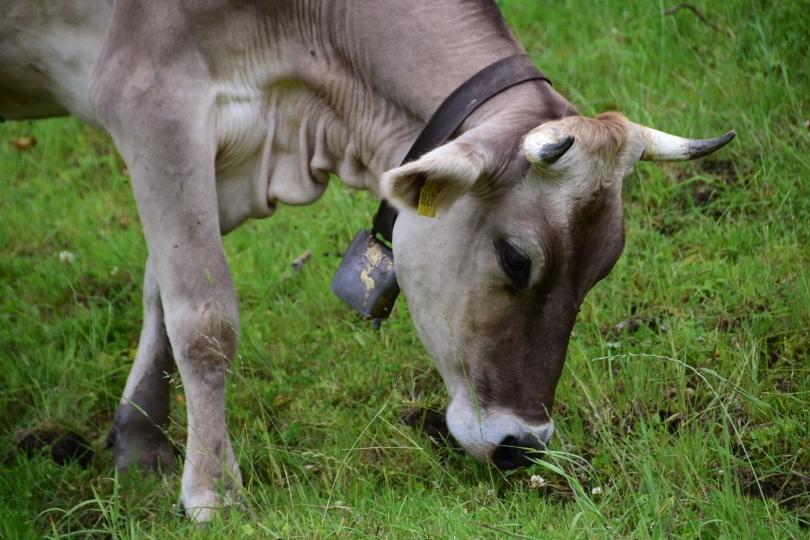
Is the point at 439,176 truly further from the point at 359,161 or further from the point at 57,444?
the point at 57,444

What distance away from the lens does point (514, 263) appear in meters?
3.15

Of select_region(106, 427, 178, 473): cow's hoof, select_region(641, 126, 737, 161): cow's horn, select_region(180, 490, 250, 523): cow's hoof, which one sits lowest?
select_region(106, 427, 178, 473): cow's hoof

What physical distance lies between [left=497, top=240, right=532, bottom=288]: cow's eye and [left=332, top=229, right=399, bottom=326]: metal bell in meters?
0.63

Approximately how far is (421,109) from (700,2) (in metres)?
3.26

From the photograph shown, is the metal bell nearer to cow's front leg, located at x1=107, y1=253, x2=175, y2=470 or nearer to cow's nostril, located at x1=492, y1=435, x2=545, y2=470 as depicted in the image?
cow's nostril, located at x1=492, y1=435, x2=545, y2=470

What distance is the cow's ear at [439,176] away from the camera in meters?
2.94

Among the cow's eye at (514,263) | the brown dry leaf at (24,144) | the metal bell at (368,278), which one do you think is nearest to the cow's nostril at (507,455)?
the cow's eye at (514,263)

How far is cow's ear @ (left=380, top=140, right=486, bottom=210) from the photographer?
2.94 meters

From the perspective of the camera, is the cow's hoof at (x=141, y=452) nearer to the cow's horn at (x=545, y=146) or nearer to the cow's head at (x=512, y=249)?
the cow's head at (x=512, y=249)

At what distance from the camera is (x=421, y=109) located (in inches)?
137

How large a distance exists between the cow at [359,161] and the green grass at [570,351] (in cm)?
28

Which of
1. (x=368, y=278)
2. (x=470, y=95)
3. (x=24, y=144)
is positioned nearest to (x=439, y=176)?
(x=470, y=95)

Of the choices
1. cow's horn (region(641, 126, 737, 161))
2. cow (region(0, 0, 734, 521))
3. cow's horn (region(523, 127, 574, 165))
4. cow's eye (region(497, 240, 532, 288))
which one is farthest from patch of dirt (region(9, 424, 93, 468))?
cow's horn (region(641, 126, 737, 161))

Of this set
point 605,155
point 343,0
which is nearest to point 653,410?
point 605,155
